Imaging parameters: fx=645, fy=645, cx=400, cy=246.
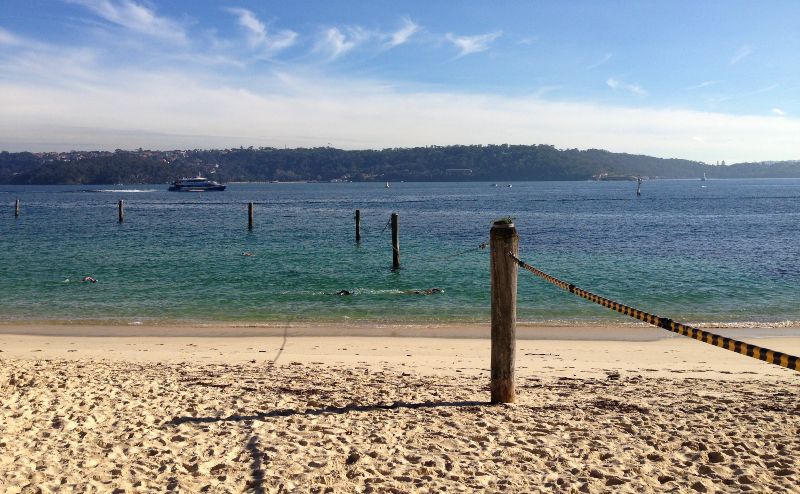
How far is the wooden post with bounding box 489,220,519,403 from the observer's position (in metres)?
7.09

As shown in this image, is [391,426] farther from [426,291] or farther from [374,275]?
[374,275]

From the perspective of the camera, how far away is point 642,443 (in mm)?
6016

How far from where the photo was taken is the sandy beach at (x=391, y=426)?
17.4ft

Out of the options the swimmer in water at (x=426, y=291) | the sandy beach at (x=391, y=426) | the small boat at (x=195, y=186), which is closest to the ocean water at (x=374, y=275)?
the swimmer in water at (x=426, y=291)

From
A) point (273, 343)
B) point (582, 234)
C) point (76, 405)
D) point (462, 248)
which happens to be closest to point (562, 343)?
point (273, 343)

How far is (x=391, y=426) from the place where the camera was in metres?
6.66

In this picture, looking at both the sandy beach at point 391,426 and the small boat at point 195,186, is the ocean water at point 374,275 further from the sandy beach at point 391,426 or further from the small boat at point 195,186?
the small boat at point 195,186

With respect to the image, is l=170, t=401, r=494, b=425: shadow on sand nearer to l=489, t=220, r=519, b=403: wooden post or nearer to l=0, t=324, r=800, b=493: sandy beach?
l=0, t=324, r=800, b=493: sandy beach

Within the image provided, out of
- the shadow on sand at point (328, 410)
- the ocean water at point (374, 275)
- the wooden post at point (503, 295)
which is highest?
the wooden post at point (503, 295)

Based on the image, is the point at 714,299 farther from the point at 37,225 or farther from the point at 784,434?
the point at 37,225

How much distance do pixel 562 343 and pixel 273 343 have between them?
20.3 ft

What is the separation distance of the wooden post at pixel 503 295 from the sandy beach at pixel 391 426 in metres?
0.57

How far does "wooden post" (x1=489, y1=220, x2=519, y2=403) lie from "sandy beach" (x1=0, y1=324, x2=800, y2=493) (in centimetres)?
57

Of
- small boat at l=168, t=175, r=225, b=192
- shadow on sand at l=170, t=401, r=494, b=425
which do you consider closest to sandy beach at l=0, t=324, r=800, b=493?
shadow on sand at l=170, t=401, r=494, b=425
